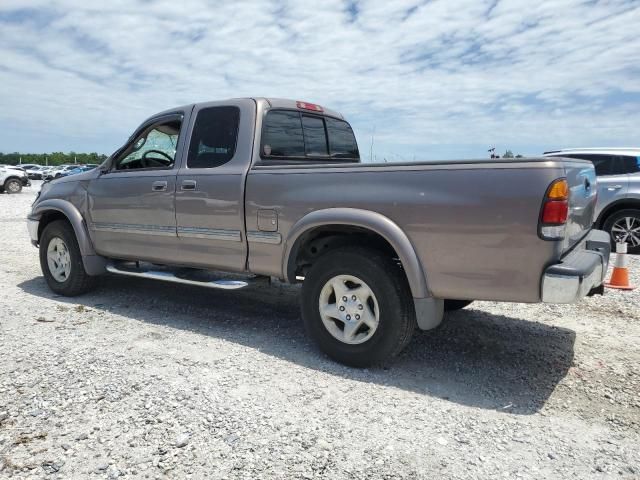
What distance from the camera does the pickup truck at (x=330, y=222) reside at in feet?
10.2

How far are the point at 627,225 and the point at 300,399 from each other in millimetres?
7567

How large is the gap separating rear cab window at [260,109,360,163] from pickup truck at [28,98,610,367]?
2 cm

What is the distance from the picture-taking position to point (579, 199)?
3.42 meters

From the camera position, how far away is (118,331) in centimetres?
462

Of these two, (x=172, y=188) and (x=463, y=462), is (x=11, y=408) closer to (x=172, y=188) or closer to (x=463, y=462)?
(x=172, y=188)

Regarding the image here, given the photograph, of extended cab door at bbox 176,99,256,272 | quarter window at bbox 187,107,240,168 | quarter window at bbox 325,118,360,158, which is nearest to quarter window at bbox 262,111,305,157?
extended cab door at bbox 176,99,256,272

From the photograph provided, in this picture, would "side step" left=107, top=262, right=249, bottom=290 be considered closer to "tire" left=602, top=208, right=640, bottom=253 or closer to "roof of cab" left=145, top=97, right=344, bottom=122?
"roof of cab" left=145, top=97, right=344, bottom=122

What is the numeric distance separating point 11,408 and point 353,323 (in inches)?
87.5

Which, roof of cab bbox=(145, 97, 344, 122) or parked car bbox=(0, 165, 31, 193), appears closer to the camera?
roof of cab bbox=(145, 97, 344, 122)

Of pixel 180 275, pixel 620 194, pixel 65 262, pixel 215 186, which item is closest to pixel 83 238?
pixel 65 262

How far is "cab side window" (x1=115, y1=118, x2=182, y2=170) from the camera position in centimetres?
510

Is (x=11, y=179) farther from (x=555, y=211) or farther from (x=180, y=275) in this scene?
(x=555, y=211)

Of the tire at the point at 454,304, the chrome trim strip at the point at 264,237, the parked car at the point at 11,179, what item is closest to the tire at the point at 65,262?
the chrome trim strip at the point at 264,237

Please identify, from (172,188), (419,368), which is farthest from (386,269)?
(172,188)
